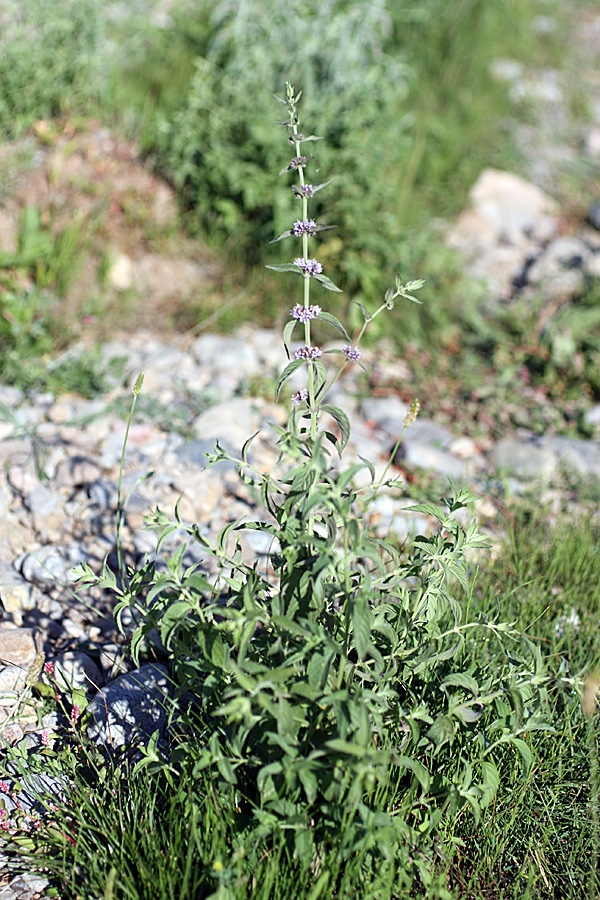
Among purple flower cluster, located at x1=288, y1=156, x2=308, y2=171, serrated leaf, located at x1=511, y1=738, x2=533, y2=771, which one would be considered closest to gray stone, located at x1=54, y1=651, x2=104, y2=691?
serrated leaf, located at x1=511, y1=738, x2=533, y2=771

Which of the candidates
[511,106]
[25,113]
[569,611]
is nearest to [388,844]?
[569,611]

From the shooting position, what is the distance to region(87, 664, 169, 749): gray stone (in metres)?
2.03

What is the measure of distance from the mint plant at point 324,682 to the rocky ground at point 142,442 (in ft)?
0.88

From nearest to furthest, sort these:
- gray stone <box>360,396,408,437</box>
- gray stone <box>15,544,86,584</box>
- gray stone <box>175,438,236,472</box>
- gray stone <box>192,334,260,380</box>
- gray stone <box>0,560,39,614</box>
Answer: gray stone <box>0,560,39,614</box>
gray stone <box>15,544,86,584</box>
gray stone <box>175,438,236,472</box>
gray stone <box>360,396,408,437</box>
gray stone <box>192,334,260,380</box>

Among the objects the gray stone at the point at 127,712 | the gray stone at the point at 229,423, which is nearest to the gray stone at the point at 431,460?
the gray stone at the point at 229,423

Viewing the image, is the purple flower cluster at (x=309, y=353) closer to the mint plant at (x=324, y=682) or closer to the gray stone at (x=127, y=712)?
the mint plant at (x=324, y=682)

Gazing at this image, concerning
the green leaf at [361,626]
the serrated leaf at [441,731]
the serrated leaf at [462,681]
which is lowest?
the serrated leaf at [441,731]

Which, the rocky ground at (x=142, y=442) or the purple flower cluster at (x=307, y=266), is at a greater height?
the purple flower cluster at (x=307, y=266)

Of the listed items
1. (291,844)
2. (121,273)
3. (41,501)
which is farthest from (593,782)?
(121,273)

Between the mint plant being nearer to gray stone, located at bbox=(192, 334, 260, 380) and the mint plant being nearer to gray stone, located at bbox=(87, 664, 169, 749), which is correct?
gray stone, located at bbox=(87, 664, 169, 749)

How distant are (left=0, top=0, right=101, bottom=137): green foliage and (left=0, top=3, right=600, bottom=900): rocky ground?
0.58 feet

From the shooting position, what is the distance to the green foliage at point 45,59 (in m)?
4.14

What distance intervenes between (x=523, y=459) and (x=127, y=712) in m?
2.21

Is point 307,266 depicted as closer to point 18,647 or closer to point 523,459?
point 18,647
